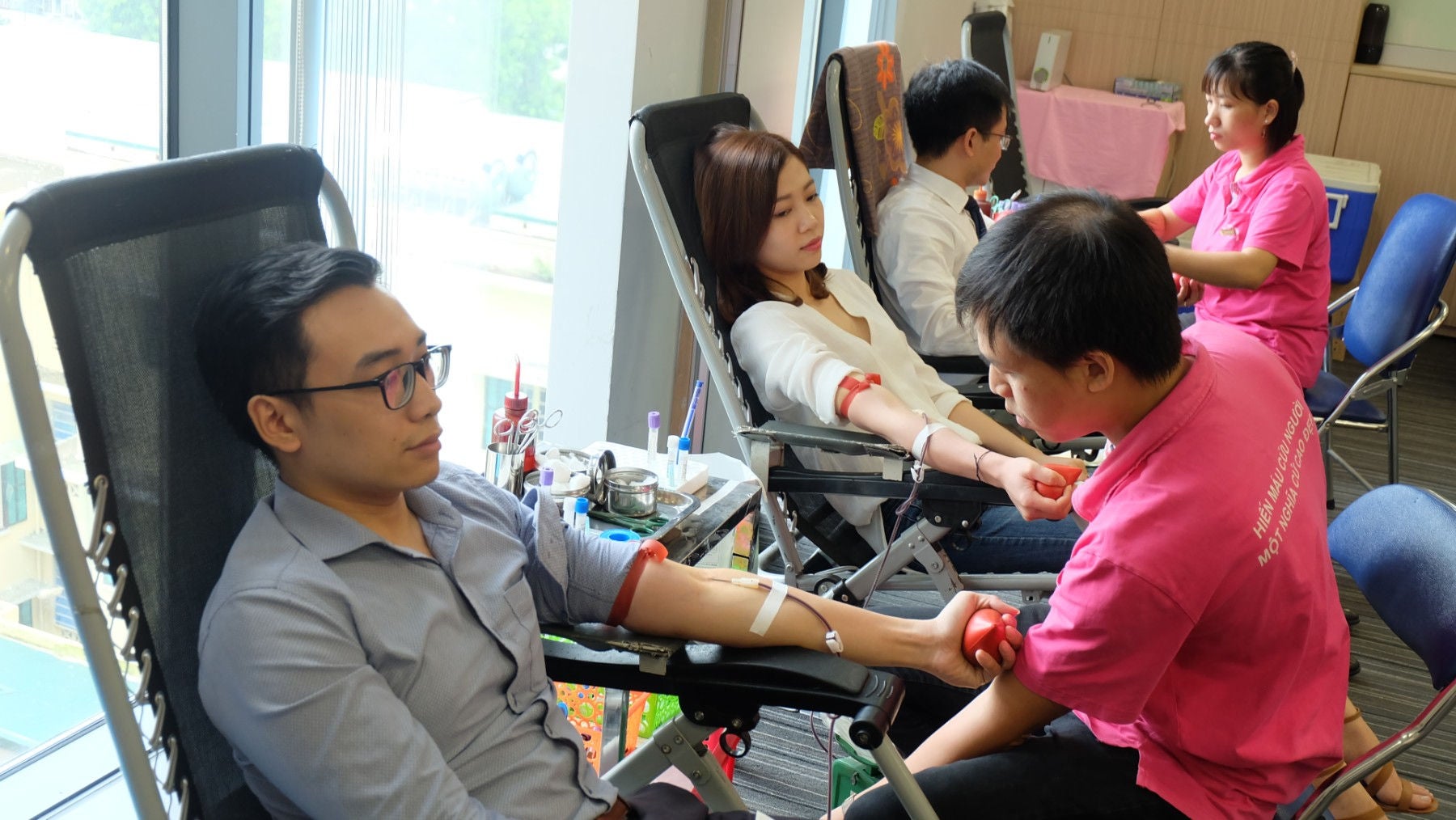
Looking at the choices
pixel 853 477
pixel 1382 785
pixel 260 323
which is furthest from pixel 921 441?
pixel 260 323

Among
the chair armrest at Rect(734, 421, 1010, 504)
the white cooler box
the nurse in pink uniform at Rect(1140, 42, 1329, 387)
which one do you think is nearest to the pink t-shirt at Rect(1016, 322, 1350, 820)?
the chair armrest at Rect(734, 421, 1010, 504)

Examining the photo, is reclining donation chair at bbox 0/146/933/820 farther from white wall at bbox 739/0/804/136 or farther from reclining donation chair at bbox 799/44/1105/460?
white wall at bbox 739/0/804/136

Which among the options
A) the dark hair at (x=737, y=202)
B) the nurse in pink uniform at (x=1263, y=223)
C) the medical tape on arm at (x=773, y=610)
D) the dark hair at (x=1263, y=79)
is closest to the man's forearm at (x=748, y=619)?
the medical tape on arm at (x=773, y=610)

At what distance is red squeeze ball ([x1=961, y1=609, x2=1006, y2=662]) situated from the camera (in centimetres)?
146

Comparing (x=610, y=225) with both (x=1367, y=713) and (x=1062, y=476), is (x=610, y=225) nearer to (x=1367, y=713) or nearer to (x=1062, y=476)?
(x=1062, y=476)

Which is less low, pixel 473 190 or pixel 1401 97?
pixel 1401 97

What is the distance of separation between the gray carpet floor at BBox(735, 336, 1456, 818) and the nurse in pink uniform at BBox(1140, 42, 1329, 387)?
28.5 inches

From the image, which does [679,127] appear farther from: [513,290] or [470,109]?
[513,290]

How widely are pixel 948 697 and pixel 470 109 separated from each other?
1324mm

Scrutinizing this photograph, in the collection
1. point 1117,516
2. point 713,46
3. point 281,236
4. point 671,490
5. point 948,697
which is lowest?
point 948,697

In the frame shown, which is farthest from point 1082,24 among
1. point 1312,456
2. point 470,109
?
point 1312,456

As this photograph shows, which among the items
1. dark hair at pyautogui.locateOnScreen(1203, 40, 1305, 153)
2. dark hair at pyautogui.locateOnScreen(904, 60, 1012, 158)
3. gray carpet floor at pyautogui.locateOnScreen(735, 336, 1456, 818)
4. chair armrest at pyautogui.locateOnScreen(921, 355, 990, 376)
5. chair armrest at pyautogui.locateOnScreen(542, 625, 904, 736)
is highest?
dark hair at pyautogui.locateOnScreen(1203, 40, 1305, 153)

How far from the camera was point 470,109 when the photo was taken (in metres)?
2.25

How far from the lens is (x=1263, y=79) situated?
3086mm
